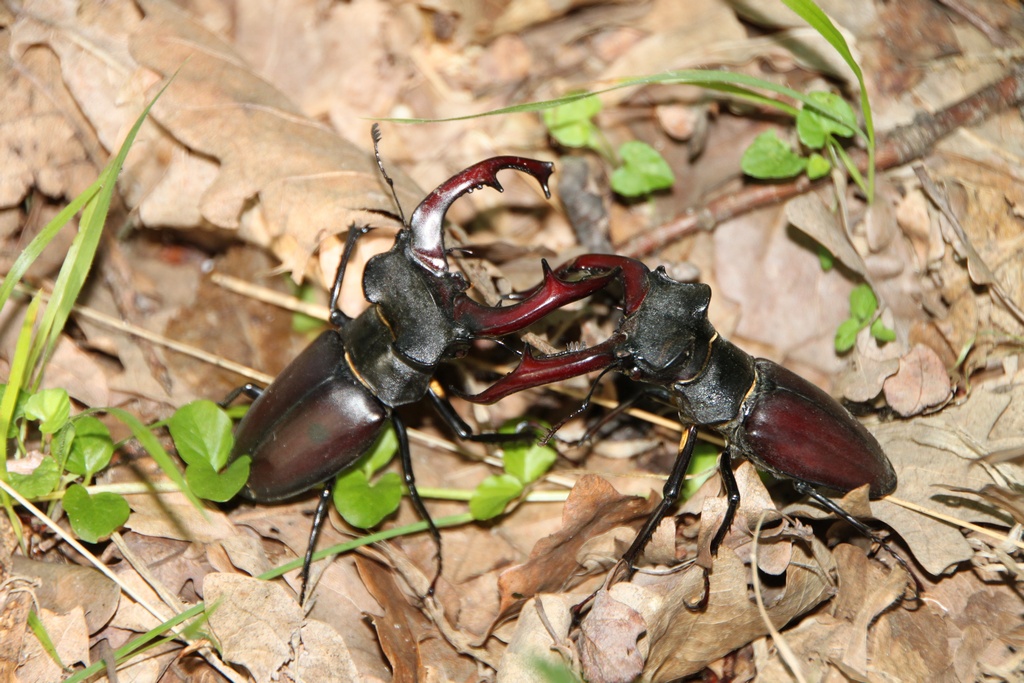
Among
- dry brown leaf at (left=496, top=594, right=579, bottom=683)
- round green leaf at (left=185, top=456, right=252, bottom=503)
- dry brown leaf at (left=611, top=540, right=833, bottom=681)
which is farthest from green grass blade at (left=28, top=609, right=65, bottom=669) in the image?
dry brown leaf at (left=611, top=540, right=833, bottom=681)

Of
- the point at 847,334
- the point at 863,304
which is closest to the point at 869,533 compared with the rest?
the point at 847,334

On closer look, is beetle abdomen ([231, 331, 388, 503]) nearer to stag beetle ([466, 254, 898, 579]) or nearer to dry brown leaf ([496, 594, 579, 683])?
stag beetle ([466, 254, 898, 579])

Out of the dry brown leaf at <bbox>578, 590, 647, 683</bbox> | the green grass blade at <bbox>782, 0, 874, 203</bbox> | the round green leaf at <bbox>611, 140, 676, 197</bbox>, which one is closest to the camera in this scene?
the dry brown leaf at <bbox>578, 590, 647, 683</bbox>

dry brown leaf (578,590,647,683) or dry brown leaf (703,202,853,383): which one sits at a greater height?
dry brown leaf (703,202,853,383)

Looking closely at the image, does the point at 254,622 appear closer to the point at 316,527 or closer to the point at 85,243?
the point at 316,527

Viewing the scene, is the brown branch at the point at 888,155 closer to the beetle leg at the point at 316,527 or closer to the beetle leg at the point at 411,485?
the beetle leg at the point at 411,485
